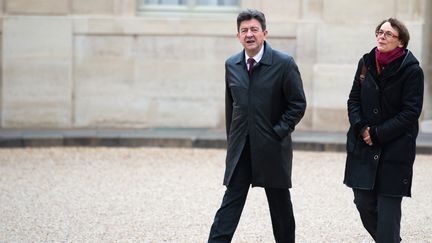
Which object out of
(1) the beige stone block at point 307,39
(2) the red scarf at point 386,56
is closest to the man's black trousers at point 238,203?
(2) the red scarf at point 386,56

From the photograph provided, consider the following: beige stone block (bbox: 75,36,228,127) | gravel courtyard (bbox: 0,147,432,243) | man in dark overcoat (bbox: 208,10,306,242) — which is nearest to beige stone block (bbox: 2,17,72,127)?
beige stone block (bbox: 75,36,228,127)

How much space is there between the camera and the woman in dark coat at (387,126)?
5.87 metres

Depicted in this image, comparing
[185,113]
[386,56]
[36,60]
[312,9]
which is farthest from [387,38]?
[36,60]

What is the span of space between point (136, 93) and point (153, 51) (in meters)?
0.62

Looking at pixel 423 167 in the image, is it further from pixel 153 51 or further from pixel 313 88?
pixel 153 51

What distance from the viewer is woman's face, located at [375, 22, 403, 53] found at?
5.88 metres

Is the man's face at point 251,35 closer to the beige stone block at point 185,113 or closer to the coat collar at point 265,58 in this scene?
the coat collar at point 265,58

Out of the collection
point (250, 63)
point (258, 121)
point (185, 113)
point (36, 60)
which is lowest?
point (185, 113)

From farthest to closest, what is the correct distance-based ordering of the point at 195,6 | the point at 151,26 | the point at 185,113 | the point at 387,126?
the point at 195,6 → the point at 185,113 → the point at 151,26 → the point at 387,126

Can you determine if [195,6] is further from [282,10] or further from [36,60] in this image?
[36,60]

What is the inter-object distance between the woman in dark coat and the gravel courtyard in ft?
4.72

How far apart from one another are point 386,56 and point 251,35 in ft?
2.63

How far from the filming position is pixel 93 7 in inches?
A: 543

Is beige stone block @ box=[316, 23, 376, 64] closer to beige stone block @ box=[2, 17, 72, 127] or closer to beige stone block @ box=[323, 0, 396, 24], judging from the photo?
beige stone block @ box=[323, 0, 396, 24]
